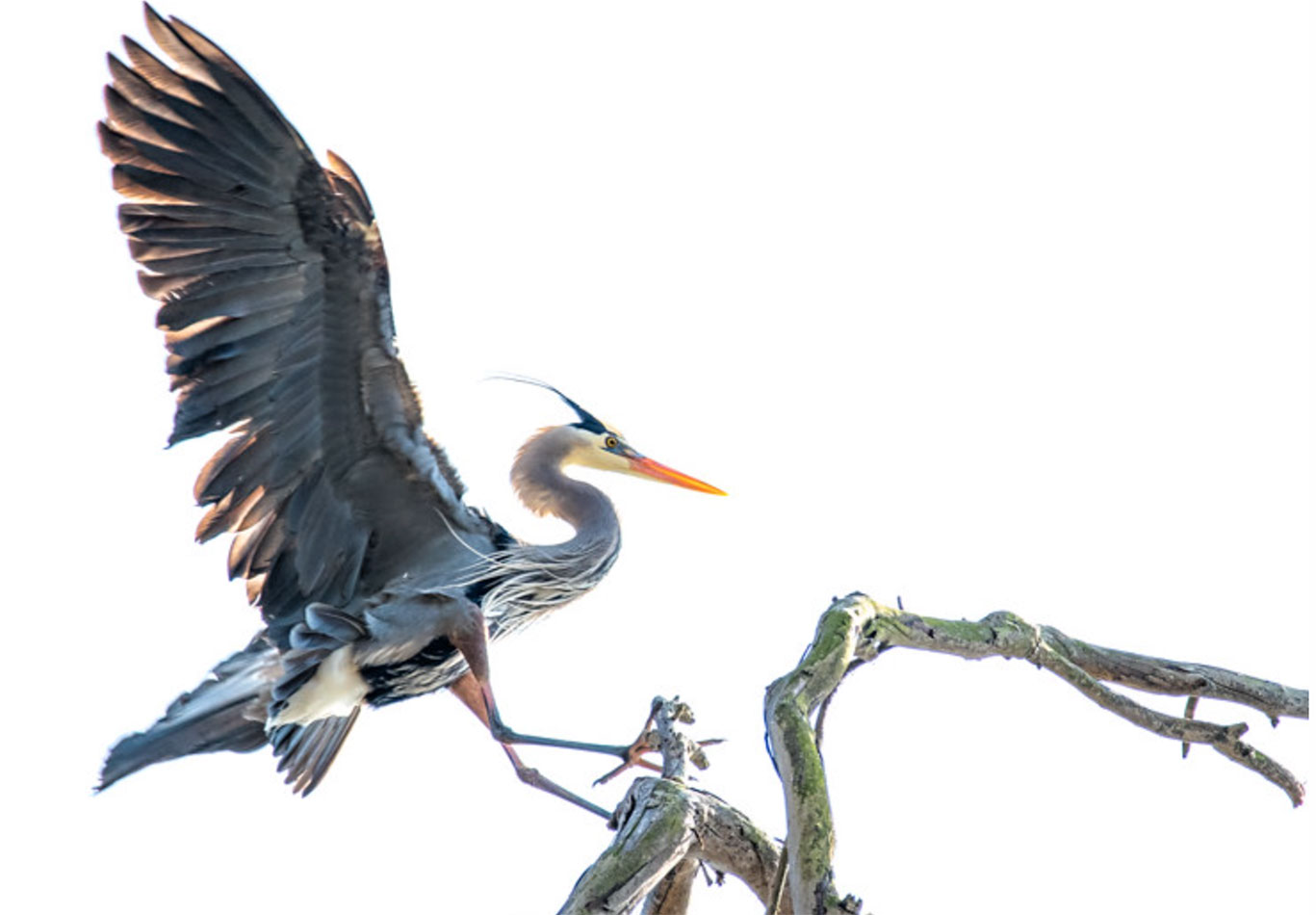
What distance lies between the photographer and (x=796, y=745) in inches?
154

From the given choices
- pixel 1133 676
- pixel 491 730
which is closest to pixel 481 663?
pixel 491 730

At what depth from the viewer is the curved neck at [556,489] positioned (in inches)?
310

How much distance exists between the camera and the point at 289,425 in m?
6.60

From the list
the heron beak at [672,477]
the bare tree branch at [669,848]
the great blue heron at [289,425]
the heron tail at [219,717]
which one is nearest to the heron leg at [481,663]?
the great blue heron at [289,425]

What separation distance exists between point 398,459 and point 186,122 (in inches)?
58.9

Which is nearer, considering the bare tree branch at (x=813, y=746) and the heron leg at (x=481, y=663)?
the bare tree branch at (x=813, y=746)

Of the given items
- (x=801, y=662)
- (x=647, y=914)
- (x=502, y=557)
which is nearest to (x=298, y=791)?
(x=502, y=557)

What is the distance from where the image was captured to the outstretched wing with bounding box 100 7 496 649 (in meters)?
6.40

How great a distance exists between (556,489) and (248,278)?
2.04 metres

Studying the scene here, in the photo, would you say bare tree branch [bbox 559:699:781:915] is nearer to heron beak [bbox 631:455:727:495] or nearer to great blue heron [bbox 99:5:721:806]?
great blue heron [bbox 99:5:721:806]

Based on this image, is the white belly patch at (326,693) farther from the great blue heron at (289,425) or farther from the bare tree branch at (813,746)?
the bare tree branch at (813,746)

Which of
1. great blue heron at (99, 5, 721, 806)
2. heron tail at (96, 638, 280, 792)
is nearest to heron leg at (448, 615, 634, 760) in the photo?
great blue heron at (99, 5, 721, 806)

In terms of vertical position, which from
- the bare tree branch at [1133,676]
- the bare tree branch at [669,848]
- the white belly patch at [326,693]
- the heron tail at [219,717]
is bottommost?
the bare tree branch at [669,848]

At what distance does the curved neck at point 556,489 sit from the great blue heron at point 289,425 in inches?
28.0
